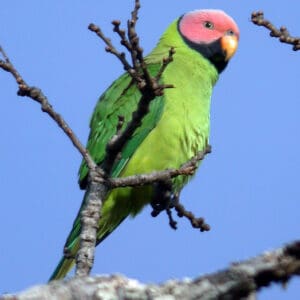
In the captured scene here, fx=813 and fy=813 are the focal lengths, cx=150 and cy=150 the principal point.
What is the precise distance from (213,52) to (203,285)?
5.54 m

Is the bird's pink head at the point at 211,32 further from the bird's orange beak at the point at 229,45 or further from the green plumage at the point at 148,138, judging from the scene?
the green plumage at the point at 148,138

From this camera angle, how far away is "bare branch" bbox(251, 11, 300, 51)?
4.75m

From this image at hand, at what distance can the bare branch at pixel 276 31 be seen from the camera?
4.75 m

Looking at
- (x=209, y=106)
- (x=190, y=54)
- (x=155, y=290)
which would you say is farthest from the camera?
(x=190, y=54)

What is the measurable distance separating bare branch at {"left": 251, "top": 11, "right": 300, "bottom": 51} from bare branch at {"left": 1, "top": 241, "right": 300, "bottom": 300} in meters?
2.08

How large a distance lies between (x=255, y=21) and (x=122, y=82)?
2638 millimetres

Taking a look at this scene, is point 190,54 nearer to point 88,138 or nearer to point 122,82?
point 122,82

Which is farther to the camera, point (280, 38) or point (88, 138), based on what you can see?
point (88, 138)

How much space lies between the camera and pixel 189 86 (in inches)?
291

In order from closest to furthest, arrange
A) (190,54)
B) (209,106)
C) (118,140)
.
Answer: (118,140) < (209,106) < (190,54)

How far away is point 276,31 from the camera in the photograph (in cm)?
489

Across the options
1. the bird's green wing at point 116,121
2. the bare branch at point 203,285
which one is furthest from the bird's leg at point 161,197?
the bare branch at point 203,285

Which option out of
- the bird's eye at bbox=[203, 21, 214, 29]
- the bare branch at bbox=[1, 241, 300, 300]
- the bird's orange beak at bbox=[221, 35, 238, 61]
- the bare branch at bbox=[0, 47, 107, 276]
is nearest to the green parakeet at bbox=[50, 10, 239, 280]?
the bird's orange beak at bbox=[221, 35, 238, 61]

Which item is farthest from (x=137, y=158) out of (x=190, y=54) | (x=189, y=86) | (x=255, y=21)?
(x=255, y=21)
